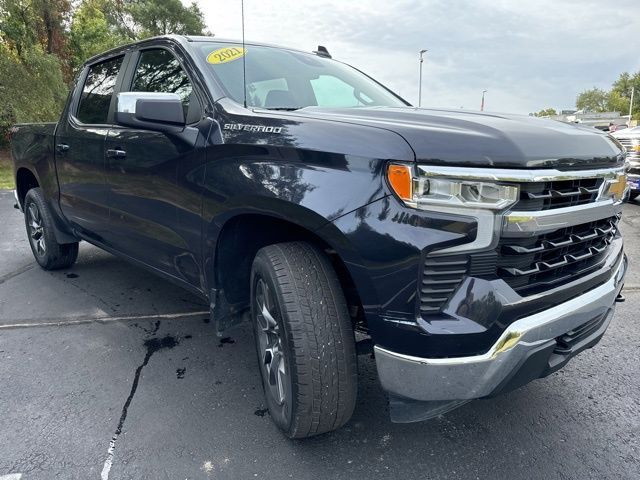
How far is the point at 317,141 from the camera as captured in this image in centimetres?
188

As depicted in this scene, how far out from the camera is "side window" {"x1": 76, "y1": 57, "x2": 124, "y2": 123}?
351 cm

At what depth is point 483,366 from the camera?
5.50ft

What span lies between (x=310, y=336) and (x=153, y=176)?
1.42 metres

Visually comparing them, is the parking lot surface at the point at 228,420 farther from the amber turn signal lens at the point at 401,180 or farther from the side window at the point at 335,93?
the side window at the point at 335,93

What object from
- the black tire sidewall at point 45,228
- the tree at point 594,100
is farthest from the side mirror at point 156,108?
the tree at point 594,100

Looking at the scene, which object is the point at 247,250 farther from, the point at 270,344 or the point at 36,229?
the point at 36,229

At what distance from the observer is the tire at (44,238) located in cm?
448

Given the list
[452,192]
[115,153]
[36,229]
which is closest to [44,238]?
[36,229]

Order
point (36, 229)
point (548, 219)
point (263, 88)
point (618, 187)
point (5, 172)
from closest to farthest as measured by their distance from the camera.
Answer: point (548, 219)
point (618, 187)
point (263, 88)
point (36, 229)
point (5, 172)

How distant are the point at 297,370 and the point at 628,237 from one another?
5.83 metres

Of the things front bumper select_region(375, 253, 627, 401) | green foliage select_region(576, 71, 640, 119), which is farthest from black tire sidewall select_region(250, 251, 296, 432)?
green foliage select_region(576, 71, 640, 119)

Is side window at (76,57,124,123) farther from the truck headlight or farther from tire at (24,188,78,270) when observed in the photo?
the truck headlight

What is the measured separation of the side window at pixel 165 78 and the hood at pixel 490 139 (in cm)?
67

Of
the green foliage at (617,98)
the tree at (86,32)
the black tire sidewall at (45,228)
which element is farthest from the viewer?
the green foliage at (617,98)
